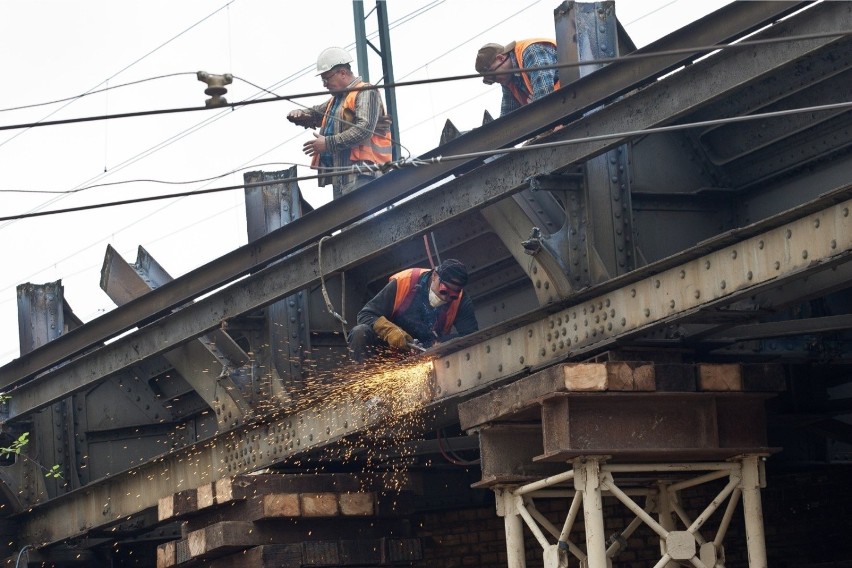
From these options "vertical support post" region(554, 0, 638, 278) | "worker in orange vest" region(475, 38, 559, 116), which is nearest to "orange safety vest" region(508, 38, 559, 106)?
"worker in orange vest" region(475, 38, 559, 116)

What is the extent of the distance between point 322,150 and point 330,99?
30.5 inches

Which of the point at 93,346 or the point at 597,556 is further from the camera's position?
the point at 93,346

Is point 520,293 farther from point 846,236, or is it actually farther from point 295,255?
point 846,236

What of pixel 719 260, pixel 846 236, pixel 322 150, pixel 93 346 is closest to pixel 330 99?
pixel 322 150

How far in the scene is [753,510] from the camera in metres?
9.41

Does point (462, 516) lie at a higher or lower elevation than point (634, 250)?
lower

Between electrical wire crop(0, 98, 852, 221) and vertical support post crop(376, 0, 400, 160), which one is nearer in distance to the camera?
electrical wire crop(0, 98, 852, 221)

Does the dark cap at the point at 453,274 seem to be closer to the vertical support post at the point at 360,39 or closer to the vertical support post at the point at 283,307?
the vertical support post at the point at 283,307

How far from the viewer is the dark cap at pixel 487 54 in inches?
477

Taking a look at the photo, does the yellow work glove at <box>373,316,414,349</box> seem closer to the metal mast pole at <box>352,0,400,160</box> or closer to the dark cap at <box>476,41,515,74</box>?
the dark cap at <box>476,41,515,74</box>

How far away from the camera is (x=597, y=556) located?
9.22 meters

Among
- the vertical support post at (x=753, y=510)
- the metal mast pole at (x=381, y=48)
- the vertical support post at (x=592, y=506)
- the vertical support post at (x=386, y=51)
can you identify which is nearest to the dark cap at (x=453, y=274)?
the vertical support post at (x=592, y=506)

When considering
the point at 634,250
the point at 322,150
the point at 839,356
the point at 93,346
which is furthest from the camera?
the point at 93,346

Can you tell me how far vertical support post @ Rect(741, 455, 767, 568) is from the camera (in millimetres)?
9281
